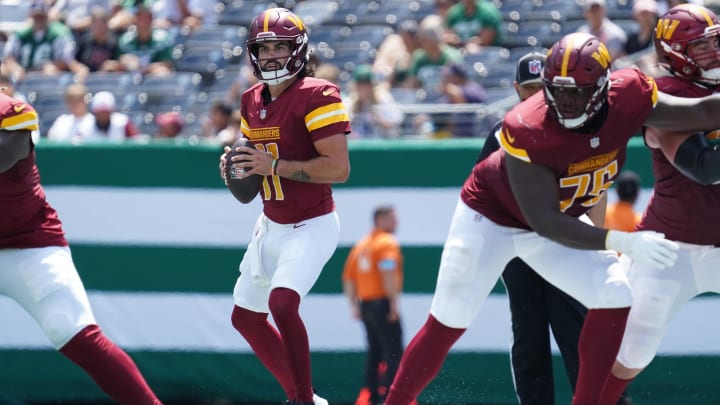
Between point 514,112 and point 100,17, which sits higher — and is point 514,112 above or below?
above

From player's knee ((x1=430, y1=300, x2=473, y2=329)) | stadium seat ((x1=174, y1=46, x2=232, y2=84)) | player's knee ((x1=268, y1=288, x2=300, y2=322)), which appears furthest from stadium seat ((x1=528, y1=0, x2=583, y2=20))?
player's knee ((x1=268, y1=288, x2=300, y2=322))

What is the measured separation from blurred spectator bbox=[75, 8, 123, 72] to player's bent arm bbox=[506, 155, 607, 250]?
7.11 m

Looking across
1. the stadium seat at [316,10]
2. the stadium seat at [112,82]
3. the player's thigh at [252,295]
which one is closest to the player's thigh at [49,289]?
the player's thigh at [252,295]

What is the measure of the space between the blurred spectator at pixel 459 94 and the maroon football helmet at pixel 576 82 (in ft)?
13.9

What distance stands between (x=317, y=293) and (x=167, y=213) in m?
1.15

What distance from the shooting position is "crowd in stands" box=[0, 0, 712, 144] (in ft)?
29.7

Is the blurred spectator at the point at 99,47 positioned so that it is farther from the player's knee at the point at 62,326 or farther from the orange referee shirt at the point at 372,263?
the player's knee at the point at 62,326

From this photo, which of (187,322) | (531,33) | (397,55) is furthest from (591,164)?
(531,33)

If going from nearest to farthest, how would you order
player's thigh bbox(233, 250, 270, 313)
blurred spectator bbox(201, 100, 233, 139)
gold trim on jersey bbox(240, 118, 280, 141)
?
gold trim on jersey bbox(240, 118, 280, 141)
player's thigh bbox(233, 250, 270, 313)
blurred spectator bbox(201, 100, 233, 139)

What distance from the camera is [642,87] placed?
470cm

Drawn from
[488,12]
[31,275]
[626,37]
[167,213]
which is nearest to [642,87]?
[31,275]

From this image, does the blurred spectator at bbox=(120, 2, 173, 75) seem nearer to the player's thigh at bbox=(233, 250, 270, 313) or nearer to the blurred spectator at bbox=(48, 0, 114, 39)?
the blurred spectator at bbox=(48, 0, 114, 39)

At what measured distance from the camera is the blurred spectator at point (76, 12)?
1148cm

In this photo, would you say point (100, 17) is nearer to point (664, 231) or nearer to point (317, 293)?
point (317, 293)
